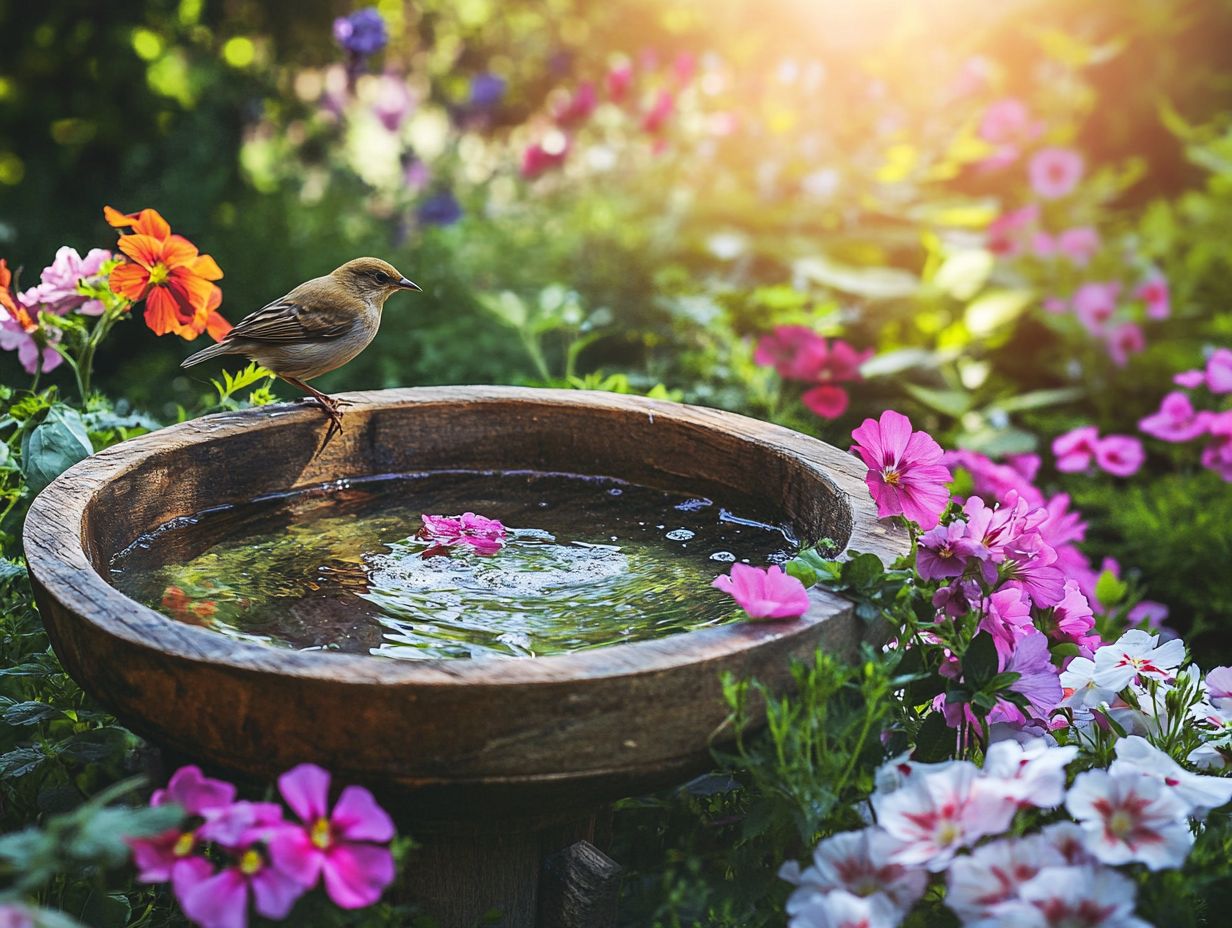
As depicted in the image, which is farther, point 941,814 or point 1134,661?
point 1134,661

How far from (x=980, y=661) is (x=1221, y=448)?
81.6 inches

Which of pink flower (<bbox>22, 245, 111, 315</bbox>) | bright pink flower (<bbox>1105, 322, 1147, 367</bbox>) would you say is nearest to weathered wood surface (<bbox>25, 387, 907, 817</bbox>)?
pink flower (<bbox>22, 245, 111, 315</bbox>)

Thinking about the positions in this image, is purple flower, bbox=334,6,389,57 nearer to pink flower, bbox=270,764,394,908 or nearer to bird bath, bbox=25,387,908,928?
bird bath, bbox=25,387,908,928

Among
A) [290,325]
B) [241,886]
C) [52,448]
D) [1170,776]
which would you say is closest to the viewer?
[241,886]

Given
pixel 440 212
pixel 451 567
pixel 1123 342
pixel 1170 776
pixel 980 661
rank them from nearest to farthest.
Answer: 1. pixel 1170 776
2. pixel 980 661
3. pixel 451 567
4. pixel 1123 342
5. pixel 440 212

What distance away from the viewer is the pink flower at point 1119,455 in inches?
141

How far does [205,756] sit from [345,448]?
0.97 metres

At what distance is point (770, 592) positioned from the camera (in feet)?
5.24

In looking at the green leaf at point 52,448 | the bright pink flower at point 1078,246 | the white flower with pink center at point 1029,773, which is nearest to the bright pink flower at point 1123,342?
the bright pink flower at point 1078,246

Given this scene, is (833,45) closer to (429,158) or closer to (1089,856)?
(429,158)

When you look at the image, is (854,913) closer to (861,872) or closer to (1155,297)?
(861,872)

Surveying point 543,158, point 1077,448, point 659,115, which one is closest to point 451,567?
point 1077,448

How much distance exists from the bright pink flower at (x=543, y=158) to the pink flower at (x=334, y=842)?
477cm

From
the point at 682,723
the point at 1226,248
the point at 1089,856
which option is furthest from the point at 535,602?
the point at 1226,248
